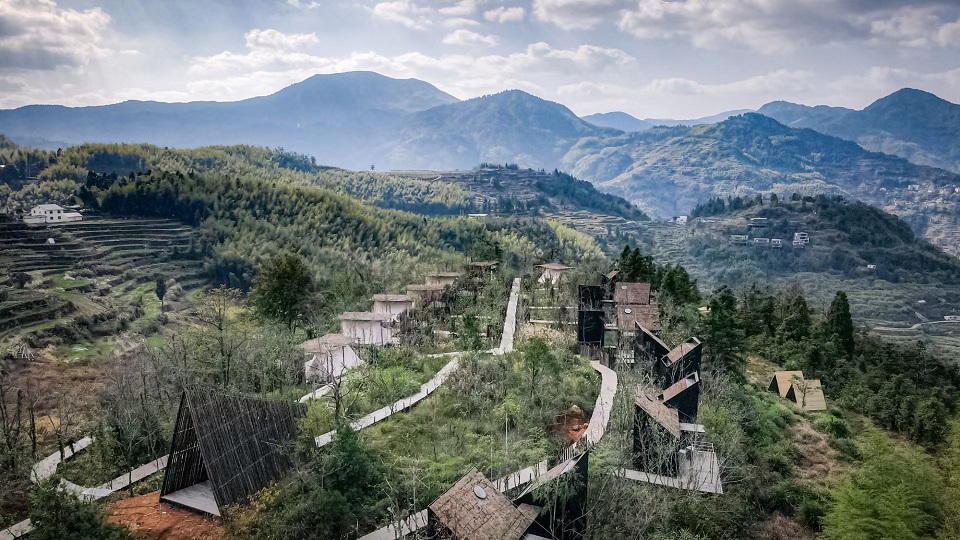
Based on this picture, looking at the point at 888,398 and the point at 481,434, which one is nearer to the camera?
the point at 481,434

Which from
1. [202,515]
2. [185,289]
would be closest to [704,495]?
[202,515]

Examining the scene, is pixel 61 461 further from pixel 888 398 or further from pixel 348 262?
pixel 888 398

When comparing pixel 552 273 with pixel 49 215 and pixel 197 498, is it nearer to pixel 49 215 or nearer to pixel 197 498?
pixel 197 498

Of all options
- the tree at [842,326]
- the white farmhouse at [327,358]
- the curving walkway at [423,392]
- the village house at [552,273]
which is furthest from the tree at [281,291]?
the tree at [842,326]

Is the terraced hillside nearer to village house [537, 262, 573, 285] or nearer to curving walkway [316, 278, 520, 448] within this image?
village house [537, 262, 573, 285]

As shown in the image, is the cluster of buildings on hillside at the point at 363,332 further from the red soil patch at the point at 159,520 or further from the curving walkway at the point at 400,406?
the red soil patch at the point at 159,520

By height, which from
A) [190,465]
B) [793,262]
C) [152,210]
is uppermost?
[152,210]
